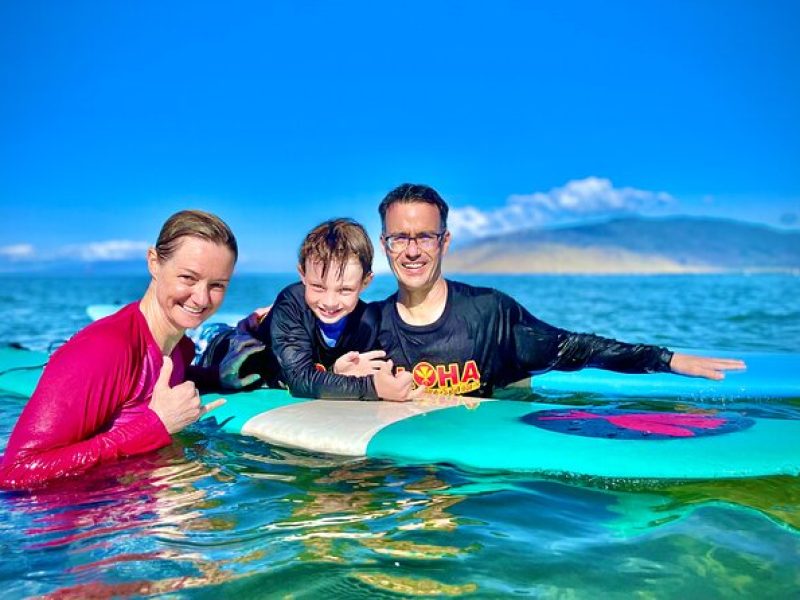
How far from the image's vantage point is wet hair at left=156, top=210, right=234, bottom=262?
8.97 ft

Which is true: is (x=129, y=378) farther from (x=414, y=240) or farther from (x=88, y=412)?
(x=414, y=240)

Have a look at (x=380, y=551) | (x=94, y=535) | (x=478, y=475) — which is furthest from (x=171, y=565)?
(x=478, y=475)

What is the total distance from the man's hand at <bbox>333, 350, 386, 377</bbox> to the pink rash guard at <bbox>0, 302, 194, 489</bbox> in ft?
3.51

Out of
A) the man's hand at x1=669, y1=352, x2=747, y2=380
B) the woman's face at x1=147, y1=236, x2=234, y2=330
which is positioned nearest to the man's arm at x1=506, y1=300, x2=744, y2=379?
the man's hand at x1=669, y1=352, x2=747, y2=380

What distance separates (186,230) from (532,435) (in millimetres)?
1658

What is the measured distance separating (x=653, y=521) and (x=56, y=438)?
2.08 m

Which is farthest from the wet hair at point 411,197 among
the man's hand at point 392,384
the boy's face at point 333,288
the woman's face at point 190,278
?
the woman's face at point 190,278

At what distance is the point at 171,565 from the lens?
6.63ft

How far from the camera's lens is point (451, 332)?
373cm

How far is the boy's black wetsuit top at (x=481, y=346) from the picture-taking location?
374 cm

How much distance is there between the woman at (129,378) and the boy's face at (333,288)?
2.02ft

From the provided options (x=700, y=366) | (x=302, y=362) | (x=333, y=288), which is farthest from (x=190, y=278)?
(x=700, y=366)

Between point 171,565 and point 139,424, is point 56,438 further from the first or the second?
point 171,565

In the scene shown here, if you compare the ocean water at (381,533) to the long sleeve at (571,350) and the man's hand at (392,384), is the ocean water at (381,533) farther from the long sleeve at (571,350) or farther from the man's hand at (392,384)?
the long sleeve at (571,350)
